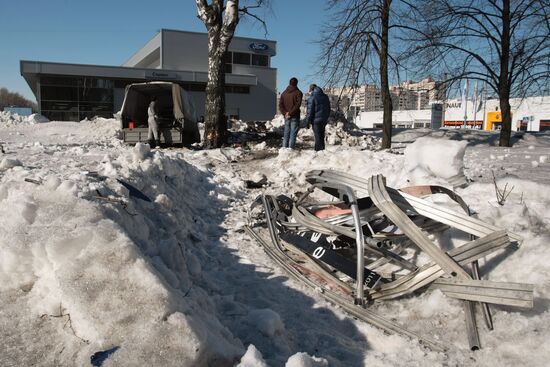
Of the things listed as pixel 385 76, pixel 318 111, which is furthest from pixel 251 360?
pixel 385 76

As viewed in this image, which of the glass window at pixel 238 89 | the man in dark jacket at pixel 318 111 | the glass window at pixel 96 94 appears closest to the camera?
the man in dark jacket at pixel 318 111

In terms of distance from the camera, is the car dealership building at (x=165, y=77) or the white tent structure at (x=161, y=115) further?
the car dealership building at (x=165, y=77)

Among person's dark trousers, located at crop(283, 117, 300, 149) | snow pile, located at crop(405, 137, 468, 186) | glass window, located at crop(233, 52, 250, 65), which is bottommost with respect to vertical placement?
snow pile, located at crop(405, 137, 468, 186)

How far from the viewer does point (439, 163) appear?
5719mm

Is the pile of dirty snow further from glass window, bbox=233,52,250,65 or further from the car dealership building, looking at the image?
glass window, bbox=233,52,250,65

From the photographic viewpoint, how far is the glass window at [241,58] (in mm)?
47938

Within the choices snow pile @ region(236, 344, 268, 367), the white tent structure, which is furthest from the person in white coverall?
snow pile @ region(236, 344, 268, 367)

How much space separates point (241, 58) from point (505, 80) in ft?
121

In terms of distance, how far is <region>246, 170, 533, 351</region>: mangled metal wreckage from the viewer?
341cm

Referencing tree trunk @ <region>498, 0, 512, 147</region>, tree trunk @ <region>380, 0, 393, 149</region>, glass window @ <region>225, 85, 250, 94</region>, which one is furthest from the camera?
glass window @ <region>225, 85, 250, 94</region>

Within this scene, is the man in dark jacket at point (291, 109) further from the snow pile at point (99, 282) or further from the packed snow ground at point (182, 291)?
the snow pile at point (99, 282)

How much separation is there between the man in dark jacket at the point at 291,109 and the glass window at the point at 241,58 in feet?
126

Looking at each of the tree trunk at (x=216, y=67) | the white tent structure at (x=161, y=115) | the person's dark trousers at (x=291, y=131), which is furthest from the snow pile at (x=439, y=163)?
the white tent structure at (x=161, y=115)

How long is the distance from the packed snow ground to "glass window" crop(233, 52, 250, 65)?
145 feet
